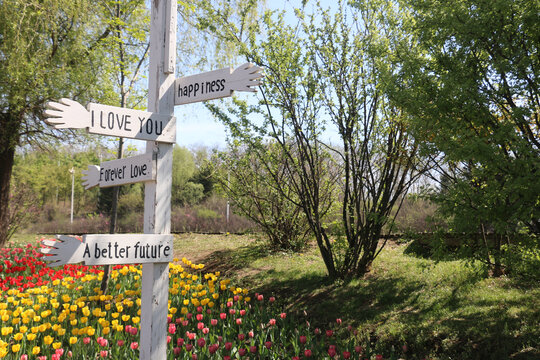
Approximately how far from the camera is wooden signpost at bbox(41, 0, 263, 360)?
240cm

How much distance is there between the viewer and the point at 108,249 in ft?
7.82

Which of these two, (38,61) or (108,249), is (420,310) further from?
(38,61)

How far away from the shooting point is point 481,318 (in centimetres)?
426

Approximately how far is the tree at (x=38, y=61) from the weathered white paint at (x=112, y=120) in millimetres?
6194

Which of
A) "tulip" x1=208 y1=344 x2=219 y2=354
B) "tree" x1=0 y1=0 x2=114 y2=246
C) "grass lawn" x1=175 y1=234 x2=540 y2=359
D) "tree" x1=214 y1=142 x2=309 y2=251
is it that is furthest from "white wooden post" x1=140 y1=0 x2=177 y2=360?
"tree" x1=0 y1=0 x2=114 y2=246

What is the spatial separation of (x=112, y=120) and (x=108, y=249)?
29.7 inches

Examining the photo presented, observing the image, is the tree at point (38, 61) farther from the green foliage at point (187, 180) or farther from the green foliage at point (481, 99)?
the green foliage at point (187, 180)

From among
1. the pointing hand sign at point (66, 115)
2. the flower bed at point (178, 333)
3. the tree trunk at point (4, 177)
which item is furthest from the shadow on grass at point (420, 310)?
the tree trunk at point (4, 177)

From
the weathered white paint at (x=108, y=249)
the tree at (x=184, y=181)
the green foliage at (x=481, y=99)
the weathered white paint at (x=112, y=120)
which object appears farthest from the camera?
the tree at (x=184, y=181)

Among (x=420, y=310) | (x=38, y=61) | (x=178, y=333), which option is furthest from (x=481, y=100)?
(x=38, y=61)

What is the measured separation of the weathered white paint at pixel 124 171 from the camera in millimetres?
2633

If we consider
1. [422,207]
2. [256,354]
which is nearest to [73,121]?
[256,354]

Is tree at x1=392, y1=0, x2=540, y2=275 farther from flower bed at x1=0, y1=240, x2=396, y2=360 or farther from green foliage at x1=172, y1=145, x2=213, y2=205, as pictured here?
green foliage at x1=172, y1=145, x2=213, y2=205

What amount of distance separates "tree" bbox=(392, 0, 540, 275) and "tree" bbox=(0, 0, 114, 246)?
6.43 m
